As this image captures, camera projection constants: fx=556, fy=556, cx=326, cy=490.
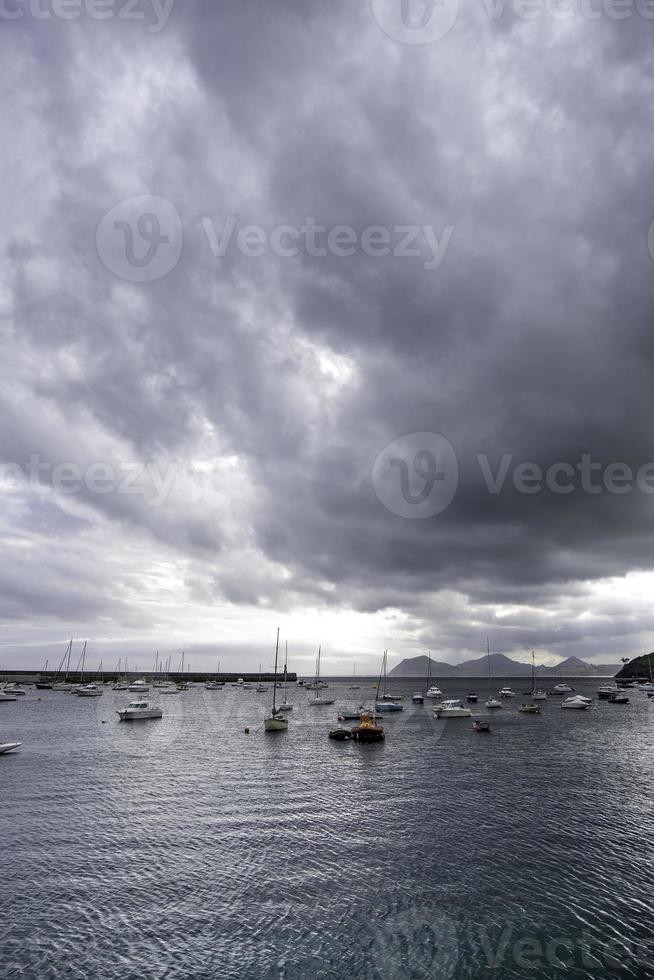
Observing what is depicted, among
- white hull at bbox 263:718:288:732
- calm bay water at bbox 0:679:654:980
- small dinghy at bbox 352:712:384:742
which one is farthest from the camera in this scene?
white hull at bbox 263:718:288:732

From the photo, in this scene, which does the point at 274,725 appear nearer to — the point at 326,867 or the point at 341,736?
the point at 341,736

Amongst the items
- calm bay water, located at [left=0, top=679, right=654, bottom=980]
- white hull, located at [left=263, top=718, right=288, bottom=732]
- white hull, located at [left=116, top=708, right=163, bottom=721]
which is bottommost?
white hull, located at [left=116, top=708, right=163, bottom=721]

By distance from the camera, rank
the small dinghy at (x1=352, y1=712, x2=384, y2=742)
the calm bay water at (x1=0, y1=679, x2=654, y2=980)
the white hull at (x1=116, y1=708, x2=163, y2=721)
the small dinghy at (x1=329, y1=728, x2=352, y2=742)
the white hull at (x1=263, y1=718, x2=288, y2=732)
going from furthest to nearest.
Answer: the white hull at (x1=116, y1=708, x2=163, y2=721) < the white hull at (x1=263, y1=718, x2=288, y2=732) < the small dinghy at (x1=329, y1=728, x2=352, y2=742) < the small dinghy at (x1=352, y1=712, x2=384, y2=742) < the calm bay water at (x1=0, y1=679, x2=654, y2=980)

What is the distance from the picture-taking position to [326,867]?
33.7 m

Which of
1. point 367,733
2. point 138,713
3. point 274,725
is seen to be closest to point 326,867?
point 367,733

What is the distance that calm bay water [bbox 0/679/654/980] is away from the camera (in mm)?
24031

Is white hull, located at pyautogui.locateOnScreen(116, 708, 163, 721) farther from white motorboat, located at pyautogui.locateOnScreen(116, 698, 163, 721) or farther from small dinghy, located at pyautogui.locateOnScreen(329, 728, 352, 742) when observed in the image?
small dinghy, located at pyautogui.locateOnScreen(329, 728, 352, 742)

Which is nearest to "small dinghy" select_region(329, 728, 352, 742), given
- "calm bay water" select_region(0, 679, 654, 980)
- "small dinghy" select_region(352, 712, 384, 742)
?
"small dinghy" select_region(352, 712, 384, 742)

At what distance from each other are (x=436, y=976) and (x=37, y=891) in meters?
21.7

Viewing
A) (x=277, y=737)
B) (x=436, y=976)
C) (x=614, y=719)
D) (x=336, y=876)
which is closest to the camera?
(x=436, y=976)

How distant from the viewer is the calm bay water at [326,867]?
946 inches

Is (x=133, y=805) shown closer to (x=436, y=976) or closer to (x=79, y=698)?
(x=436, y=976)

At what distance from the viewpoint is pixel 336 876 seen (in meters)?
32.3

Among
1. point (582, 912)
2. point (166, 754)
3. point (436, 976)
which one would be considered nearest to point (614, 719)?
point (166, 754)
